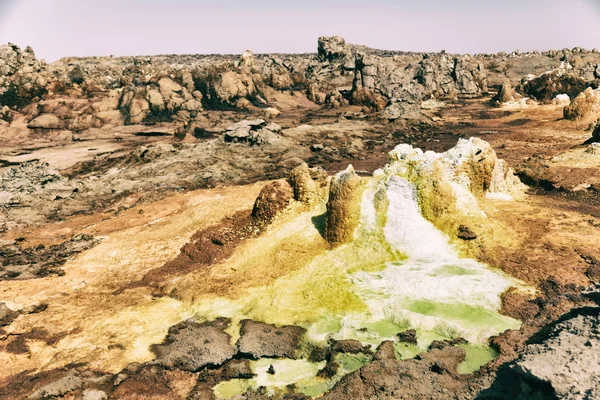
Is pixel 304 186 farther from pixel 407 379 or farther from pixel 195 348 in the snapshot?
pixel 407 379

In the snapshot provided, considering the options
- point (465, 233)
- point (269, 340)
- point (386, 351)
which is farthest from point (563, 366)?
point (465, 233)

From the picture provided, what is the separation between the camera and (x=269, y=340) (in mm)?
10984

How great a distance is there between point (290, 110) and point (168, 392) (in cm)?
6239

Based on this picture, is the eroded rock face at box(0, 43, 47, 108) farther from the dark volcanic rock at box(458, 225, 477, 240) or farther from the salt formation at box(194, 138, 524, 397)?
the dark volcanic rock at box(458, 225, 477, 240)

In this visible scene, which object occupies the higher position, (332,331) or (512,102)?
(512,102)

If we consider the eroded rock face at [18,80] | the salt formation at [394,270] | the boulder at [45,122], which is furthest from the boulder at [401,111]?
the eroded rock face at [18,80]

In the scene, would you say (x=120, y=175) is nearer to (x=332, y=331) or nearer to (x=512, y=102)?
(x=332, y=331)

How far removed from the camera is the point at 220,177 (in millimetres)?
30609

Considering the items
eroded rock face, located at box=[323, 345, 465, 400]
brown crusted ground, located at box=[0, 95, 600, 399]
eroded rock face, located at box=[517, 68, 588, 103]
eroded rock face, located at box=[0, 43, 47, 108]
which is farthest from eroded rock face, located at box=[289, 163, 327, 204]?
eroded rock face, located at box=[0, 43, 47, 108]

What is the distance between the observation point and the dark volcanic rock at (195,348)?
34.6ft

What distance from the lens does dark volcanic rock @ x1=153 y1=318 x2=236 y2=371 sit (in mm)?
10555

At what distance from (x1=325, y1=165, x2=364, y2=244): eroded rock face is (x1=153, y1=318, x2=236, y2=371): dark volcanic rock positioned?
17.3ft

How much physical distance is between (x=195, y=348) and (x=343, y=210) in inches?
279

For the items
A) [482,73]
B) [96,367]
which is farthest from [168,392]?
[482,73]
